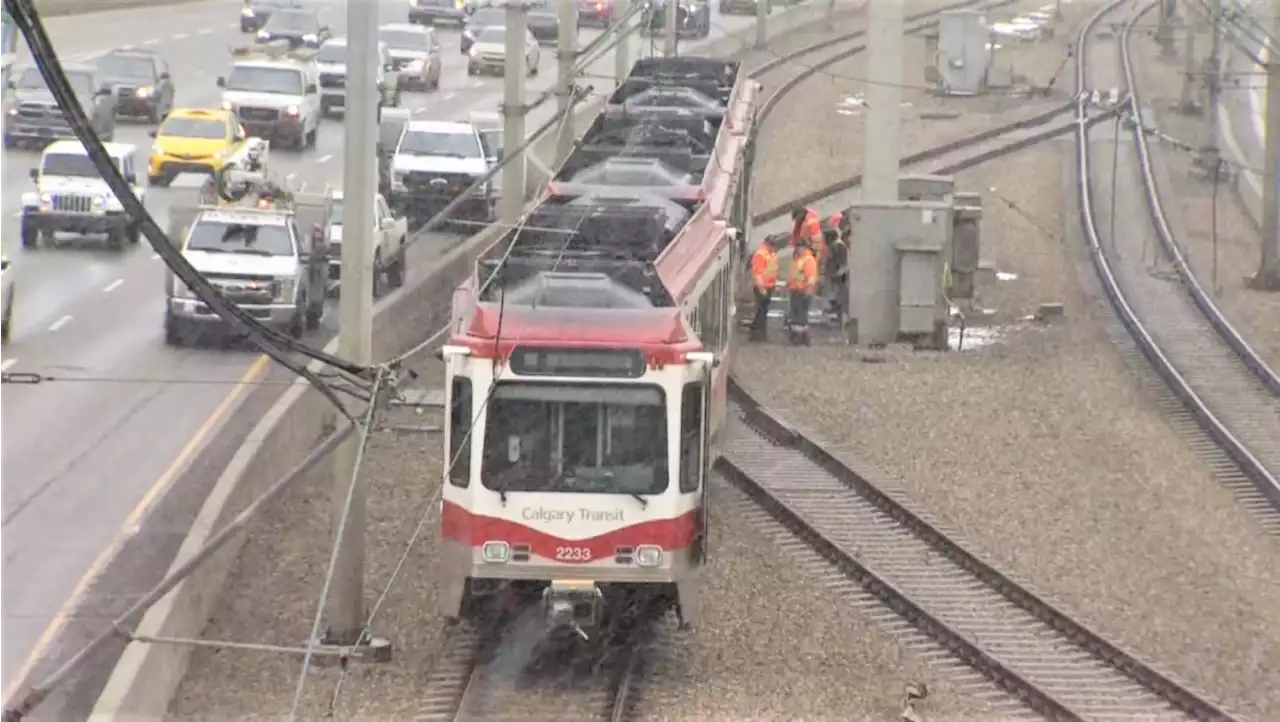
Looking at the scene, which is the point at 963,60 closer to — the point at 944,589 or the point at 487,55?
the point at 487,55

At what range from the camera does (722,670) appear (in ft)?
49.2

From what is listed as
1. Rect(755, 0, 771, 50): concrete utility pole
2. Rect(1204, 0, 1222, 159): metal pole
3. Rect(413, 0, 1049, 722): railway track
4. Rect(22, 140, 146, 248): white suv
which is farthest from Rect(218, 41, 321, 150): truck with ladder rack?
Rect(413, 0, 1049, 722): railway track

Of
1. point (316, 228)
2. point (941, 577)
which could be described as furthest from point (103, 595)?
point (316, 228)

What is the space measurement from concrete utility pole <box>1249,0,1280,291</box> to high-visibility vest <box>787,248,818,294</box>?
29.4 ft

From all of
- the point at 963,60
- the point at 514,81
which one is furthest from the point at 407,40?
the point at 514,81

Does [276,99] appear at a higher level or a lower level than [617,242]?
lower

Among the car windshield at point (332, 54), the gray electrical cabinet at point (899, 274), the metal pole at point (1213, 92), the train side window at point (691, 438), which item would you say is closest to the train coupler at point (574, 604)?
the train side window at point (691, 438)

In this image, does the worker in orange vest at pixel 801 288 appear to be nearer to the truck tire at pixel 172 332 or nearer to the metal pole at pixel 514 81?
the metal pole at pixel 514 81

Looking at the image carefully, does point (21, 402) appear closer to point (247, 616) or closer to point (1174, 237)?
point (247, 616)

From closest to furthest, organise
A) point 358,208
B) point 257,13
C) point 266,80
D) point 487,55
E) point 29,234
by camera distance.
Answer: point 358,208 → point 29,234 → point 266,80 → point 487,55 → point 257,13

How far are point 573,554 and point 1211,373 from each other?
1445cm

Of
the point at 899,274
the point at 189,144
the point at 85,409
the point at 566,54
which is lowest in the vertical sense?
the point at 85,409

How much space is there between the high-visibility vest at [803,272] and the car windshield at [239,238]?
6.27 metres

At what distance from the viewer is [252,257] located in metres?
28.2
